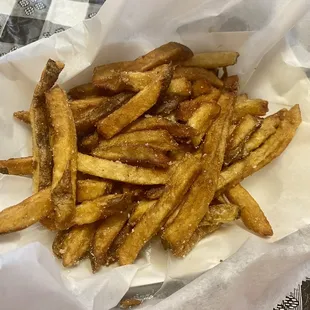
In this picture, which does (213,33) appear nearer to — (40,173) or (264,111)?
(264,111)

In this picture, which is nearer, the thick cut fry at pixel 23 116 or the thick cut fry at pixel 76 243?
the thick cut fry at pixel 76 243

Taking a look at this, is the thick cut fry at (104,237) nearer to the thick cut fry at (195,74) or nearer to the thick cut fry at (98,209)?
the thick cut fry at (98,209)

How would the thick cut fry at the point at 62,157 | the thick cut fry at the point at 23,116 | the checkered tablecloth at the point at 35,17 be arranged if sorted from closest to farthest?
the thick cut fry at the point at 62,157, the thick cut fry at the point at 23,116, the checkered tablecloth at the point at 35,17

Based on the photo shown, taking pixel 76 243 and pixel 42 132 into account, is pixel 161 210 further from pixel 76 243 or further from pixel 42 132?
pixel 42 132

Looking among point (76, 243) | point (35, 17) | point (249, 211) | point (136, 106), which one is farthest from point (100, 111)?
point (35, 17)

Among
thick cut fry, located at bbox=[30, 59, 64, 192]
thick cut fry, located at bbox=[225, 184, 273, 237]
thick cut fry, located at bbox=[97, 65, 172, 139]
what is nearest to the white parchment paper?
thick cut fry, located at bbox=[225, 184, 273, 237]

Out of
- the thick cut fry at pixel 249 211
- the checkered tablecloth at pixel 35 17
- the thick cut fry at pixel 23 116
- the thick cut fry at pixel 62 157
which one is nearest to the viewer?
the thick cut fry at pixel 62 157

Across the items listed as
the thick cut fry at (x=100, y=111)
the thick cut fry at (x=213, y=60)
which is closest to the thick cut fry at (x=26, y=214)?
the thick cut fry at (x=100, y=111)
